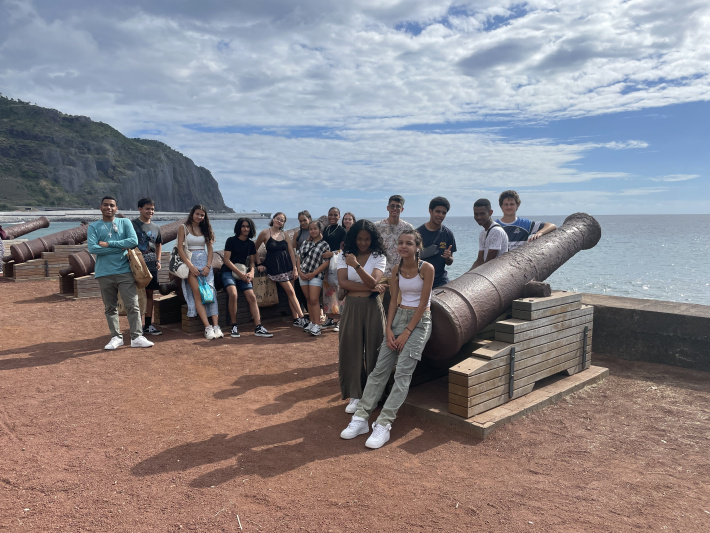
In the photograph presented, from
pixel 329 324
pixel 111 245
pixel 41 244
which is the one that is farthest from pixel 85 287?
pixel 329 324

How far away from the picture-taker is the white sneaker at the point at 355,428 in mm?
3893

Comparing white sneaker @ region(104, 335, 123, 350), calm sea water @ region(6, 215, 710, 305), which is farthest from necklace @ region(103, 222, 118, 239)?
calm sea water @ region(6, 215, 710, 305)

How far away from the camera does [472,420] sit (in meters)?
4.02

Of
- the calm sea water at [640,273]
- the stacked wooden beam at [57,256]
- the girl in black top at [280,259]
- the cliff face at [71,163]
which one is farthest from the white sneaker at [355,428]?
the cliff face at [71,163]

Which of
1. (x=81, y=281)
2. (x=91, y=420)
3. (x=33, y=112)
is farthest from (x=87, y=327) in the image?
(x=33, y=112)

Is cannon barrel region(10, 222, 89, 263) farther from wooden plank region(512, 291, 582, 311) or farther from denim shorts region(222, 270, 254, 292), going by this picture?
wooden plank region(512, 291, 582, 311)

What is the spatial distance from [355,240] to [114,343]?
3.92 meters

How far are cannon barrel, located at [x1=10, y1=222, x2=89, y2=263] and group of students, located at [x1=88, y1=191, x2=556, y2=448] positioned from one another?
8.10 metres

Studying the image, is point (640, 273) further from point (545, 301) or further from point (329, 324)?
point (545, 301)

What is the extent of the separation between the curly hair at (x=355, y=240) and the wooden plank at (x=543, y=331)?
1.29 meters

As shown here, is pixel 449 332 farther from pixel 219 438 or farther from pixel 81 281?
pixel 81 281

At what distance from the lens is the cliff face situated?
97.3 m

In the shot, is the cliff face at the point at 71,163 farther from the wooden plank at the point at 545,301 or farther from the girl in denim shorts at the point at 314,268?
the wooden plank at the point at 545,301

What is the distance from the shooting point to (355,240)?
4.30 meters
